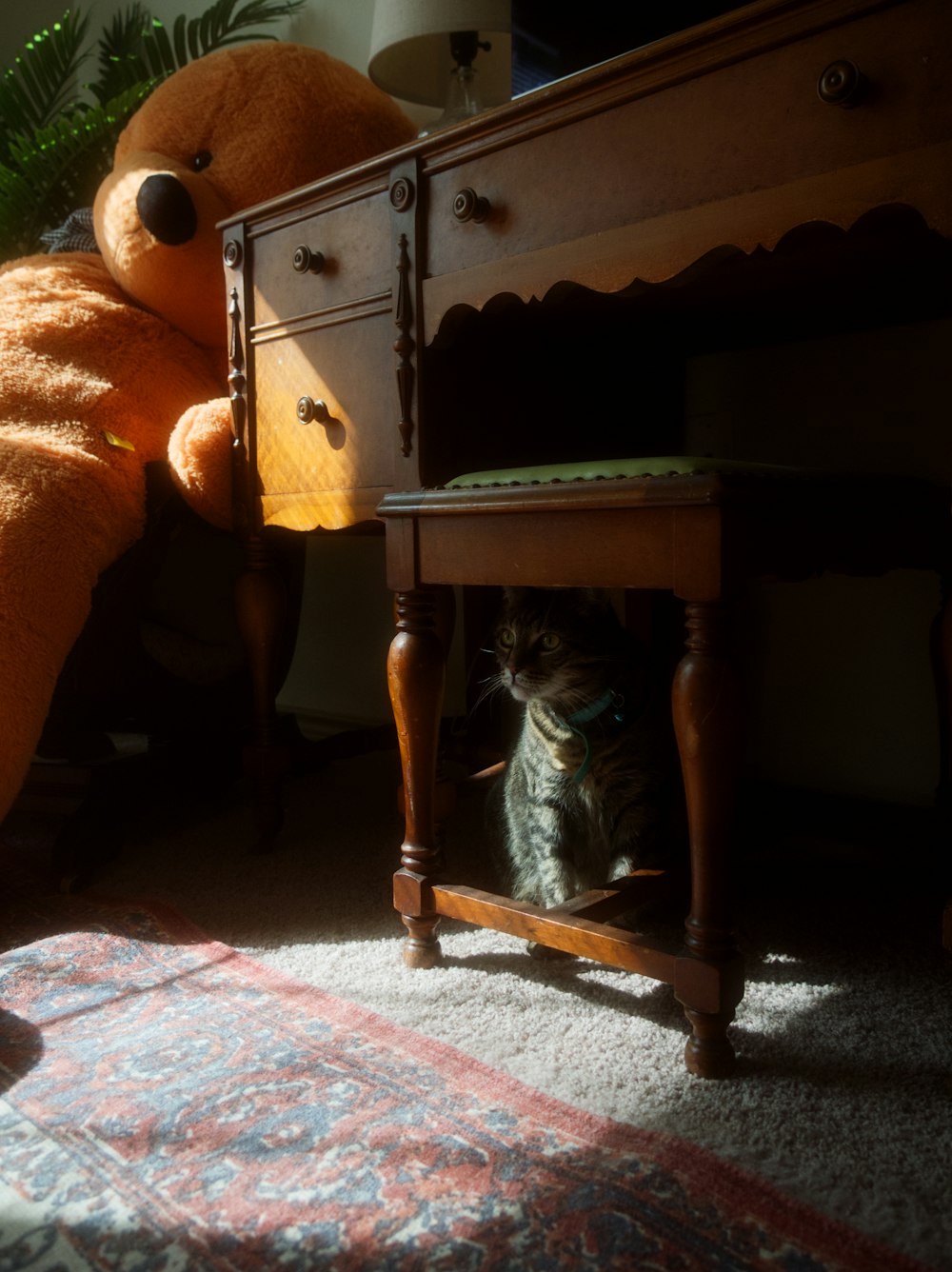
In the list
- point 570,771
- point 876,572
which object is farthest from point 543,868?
point 876,572

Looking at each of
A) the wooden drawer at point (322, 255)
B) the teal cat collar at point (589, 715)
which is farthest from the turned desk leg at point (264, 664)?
the teal cat collar at point (589, 715)

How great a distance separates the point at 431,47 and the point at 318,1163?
164 cm

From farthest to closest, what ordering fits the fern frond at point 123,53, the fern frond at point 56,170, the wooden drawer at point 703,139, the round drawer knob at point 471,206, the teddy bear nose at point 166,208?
the fern frond at point 123,53 < the fern frond at point 56,170 < the teddy bear nose at point 166,208 < the round drawer knob at point 471,206 < the wooden drawer at point 703,139

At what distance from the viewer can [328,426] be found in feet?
4.05

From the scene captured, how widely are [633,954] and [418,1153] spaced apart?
25cm

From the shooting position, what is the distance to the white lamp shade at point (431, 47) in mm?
1459

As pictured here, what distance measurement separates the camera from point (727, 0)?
47.1 inches

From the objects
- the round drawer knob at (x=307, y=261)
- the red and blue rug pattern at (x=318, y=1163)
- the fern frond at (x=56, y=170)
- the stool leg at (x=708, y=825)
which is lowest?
the red and blue rug pattern at (x=318, y=1163)

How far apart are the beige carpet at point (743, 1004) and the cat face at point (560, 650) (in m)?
0.28

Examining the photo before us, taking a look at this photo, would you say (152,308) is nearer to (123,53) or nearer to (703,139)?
(703,139)

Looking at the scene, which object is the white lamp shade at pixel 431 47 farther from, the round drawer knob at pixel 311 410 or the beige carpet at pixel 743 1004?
the beige carpet at pixel 743 1004

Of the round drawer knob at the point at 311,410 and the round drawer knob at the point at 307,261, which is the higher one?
the round drawer knob at the point at 307,261

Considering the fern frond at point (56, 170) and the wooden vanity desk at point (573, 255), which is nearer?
the wooden vanity desk at point (573, 255)

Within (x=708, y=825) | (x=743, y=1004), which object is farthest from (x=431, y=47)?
(x=743, y=1004)
